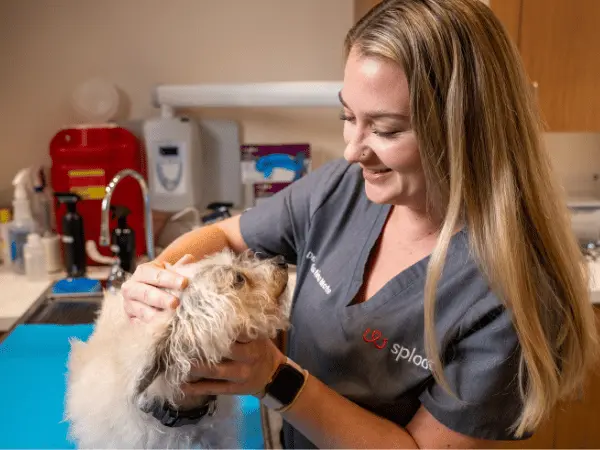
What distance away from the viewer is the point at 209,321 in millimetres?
843

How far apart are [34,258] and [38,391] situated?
820 millimetres

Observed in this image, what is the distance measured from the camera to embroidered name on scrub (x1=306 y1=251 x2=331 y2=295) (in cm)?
111

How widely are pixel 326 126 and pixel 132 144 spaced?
2.58 ft

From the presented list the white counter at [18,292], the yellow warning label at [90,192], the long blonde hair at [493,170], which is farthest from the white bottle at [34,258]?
the long blonde hair at [493,170]

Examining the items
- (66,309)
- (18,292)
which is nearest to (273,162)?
(66,309)

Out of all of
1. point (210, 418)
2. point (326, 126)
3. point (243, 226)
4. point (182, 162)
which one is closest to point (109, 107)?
point (182, 162)

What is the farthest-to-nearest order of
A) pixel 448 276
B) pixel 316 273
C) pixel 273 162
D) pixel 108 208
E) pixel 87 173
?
pixel 273 162 → pixel 87 173 → pixel 108 208 → pixel 316 273 → pixel 448 276

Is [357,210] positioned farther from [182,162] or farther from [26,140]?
[26,140]

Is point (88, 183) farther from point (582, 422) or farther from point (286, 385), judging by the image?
point (582, 422)

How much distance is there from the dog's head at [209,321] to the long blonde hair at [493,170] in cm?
29

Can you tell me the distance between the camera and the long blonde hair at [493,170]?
86 cm

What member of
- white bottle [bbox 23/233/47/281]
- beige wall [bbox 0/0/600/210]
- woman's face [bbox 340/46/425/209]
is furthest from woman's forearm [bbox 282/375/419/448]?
beige wall [bbox 0/0/600/210]

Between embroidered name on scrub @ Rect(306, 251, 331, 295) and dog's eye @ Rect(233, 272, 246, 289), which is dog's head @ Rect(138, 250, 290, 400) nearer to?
dog's eye @ Rect(233, 272, 246, 289)

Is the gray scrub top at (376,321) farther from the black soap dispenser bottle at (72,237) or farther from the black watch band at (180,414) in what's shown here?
the black soap dispenser bottle at (72,237)
